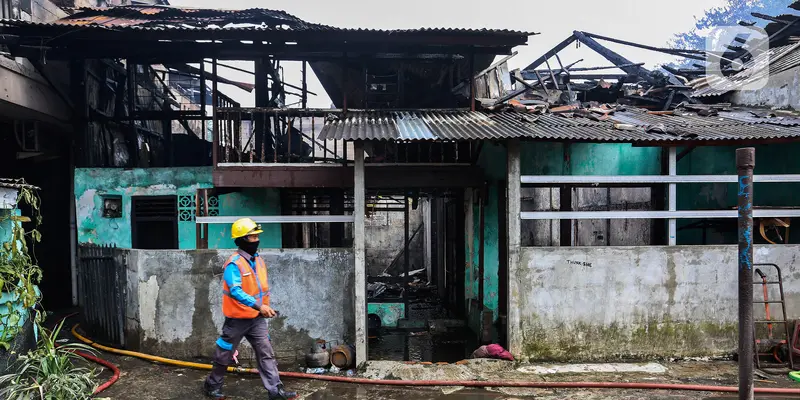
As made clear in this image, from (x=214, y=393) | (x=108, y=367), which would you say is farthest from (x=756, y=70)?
(x=108, y=367)

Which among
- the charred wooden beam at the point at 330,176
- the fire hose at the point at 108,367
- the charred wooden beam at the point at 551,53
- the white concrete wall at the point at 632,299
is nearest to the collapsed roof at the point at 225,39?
the charred wooden beam at the point at 330,176

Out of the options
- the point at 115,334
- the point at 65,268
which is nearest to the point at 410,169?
the point at 115,334

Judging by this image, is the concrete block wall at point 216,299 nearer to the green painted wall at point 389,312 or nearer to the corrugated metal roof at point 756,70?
the green painted wall at point 389,312

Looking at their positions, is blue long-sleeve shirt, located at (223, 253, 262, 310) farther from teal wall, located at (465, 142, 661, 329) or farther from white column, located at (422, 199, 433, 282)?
white column, located at (422, 199, 433, 282)

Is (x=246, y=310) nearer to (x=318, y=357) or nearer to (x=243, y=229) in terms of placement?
(x=243, y=229)

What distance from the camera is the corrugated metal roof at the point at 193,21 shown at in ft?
28.6

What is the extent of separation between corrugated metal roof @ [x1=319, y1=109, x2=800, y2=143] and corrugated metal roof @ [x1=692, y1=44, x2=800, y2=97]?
2.17 metres

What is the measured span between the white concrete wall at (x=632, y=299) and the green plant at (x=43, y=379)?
523 cm

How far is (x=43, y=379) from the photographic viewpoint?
4785mm

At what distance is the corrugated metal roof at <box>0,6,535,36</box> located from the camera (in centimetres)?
872

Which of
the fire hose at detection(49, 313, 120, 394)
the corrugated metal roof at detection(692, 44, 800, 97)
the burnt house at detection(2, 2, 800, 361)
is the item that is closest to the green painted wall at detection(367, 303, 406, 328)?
the burnt house at detection(2, 2, 800, 361)

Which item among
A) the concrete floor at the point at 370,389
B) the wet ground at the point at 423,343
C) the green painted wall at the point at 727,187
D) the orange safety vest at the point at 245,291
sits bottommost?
the wet ground at the point at 423,343

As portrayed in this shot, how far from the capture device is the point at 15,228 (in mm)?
4691

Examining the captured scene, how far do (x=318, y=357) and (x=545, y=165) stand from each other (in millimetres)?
4930
